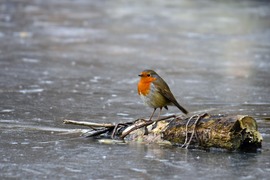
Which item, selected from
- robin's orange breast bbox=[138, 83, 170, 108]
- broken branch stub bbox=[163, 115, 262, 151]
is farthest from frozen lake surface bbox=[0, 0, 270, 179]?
robin's orange breast bbox=[138, 83, 170, 108]

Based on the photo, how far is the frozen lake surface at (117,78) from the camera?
5656mm

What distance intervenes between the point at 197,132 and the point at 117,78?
14.7 feet

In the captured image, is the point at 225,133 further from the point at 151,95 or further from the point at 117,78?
the point at 117,78

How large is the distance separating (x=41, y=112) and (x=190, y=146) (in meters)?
2.23

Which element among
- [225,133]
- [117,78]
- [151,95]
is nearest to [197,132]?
[225,133]

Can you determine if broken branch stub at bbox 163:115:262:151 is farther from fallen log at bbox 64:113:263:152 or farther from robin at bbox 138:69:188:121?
robin at bbox 138:69:188:121

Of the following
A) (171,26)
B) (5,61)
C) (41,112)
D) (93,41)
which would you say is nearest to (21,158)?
(41,112)

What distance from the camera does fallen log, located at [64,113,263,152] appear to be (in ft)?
20.1

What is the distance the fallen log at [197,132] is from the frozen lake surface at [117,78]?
4.9 inches

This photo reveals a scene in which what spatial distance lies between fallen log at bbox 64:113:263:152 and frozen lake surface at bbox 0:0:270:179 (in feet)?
0.40

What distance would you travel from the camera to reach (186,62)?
1231 centimetres

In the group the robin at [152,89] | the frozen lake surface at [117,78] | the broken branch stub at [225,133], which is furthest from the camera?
the robin at [152,89]

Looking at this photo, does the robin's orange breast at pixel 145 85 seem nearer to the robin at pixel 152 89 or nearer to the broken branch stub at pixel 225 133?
the robin at pixel 152 89

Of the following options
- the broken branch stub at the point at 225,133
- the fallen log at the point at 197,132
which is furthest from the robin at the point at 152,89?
the broken branch stub at the point at 225,133
